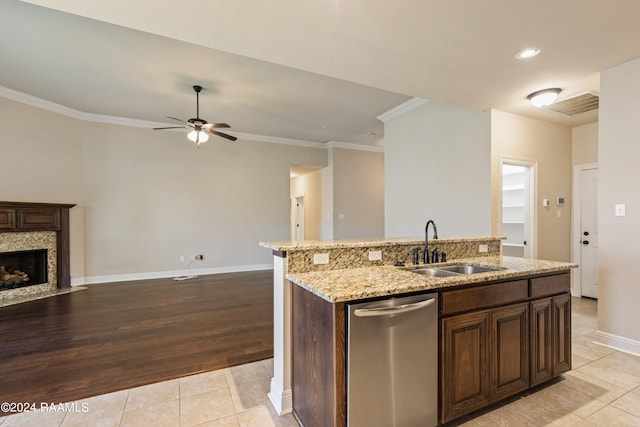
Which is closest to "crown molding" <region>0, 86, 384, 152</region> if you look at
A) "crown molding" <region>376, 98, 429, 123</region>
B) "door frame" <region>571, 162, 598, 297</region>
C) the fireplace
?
"crown molding" <region>376, 98, 429, 123</region>

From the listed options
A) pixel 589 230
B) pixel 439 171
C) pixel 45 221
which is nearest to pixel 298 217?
pixel 439 171

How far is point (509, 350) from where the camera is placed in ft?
6.39

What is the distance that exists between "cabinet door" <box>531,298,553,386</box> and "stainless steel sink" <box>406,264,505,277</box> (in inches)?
14.4

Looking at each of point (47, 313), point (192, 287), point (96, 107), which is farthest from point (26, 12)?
point (192, 287)

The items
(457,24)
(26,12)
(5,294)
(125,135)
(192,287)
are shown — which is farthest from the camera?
(125,135)

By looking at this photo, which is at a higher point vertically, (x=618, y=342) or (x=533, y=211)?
(x=533, y=211)

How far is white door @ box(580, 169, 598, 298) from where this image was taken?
4.37 m

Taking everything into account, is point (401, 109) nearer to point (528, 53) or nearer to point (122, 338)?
point (528, 53)

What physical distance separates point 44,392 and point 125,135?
4.71 m

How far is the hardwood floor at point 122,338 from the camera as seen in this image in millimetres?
2262

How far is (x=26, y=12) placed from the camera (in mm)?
2561

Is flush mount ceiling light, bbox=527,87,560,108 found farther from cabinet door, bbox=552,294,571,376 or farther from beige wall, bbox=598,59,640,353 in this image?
cabinet door, bbox=552,294,571,376

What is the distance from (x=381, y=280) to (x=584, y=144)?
473 cm

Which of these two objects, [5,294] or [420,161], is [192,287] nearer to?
[5,294]
